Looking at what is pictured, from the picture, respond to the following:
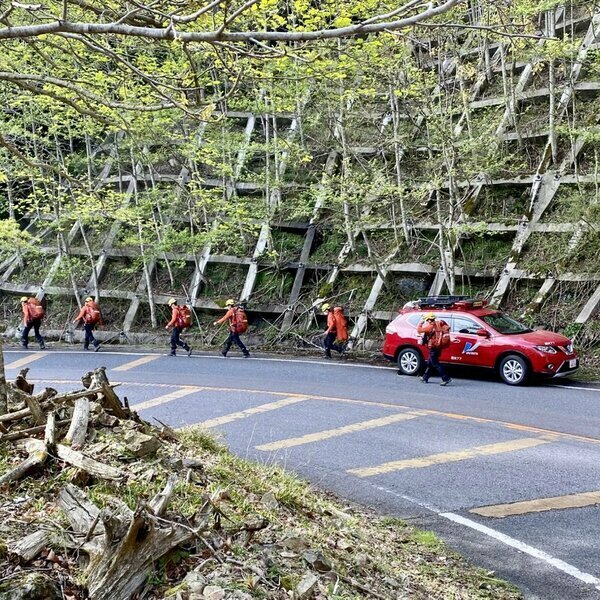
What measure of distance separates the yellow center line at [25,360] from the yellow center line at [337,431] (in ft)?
34.1

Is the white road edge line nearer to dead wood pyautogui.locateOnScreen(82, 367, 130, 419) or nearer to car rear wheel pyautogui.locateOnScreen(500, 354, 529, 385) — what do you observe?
dead wood pyautogui.locateOnScreen(82, 367, 130, 419)

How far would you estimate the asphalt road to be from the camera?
6.11 meters

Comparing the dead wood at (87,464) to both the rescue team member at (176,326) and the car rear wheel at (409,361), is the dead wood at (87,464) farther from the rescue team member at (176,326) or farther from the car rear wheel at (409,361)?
the rescue team member at (176,326)

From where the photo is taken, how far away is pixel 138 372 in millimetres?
15820

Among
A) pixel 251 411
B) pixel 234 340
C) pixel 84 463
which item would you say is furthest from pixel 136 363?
pixel 84 463

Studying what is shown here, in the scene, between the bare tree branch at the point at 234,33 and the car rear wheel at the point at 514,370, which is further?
the car rear wheel at the point at 514,370

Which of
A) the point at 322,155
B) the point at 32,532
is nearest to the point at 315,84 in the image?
the point at 322,155

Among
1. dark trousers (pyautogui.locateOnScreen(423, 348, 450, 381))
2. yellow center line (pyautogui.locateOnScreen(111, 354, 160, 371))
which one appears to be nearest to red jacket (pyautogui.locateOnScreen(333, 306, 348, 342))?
dark trousers (pyautogui.locateOnScreen(423, 348, 450, 381))

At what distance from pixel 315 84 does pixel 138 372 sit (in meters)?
8.67

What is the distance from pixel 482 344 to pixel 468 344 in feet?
1.13

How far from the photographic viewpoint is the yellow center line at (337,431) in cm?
938

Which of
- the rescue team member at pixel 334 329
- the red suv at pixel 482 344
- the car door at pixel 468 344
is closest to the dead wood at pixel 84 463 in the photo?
the red suv at pixel 482 344

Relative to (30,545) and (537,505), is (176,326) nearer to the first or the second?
(537,505)

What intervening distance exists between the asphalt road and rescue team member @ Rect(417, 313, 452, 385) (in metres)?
0.33
